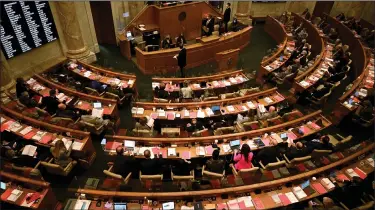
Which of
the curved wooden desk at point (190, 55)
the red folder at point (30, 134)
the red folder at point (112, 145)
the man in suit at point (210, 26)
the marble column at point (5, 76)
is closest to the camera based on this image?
the red folder at point (112, 145)

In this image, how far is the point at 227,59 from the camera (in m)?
13.0

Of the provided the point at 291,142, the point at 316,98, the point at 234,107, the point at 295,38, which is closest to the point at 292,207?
the point at 291,142

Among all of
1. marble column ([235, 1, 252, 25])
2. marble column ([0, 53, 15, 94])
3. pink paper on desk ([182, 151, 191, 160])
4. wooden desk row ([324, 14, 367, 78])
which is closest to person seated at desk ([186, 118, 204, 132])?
pink paper on desk ([182, 151, 191, 160])

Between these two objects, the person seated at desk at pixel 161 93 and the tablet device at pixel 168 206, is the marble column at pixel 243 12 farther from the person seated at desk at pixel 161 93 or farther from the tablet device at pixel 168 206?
the tablet device at pixel 168 206

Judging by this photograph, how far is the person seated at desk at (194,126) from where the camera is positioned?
27.5 feet

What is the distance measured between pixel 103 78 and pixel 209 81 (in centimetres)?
439

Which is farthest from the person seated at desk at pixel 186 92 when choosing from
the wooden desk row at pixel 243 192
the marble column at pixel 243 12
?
the marble column at pixel 243 12

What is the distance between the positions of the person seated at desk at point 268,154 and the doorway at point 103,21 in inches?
422

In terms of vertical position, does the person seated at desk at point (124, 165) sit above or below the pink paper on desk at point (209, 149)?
below

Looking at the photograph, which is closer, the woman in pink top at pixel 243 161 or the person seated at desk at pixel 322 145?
the woman in pink top at pixel 243 161

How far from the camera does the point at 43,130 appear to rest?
8305 mm

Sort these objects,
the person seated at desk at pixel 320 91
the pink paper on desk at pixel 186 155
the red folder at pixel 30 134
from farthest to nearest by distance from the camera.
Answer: the person seated at desk at pixel 320 91 < the red folder at pixel 30 134 < the pink paper on desk at pixel 186 155

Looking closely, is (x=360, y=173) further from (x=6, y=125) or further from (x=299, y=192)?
(x=6, y=125)

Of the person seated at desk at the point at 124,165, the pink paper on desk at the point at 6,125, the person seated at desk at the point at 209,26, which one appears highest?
the person seated at desk at the point at 209,26
